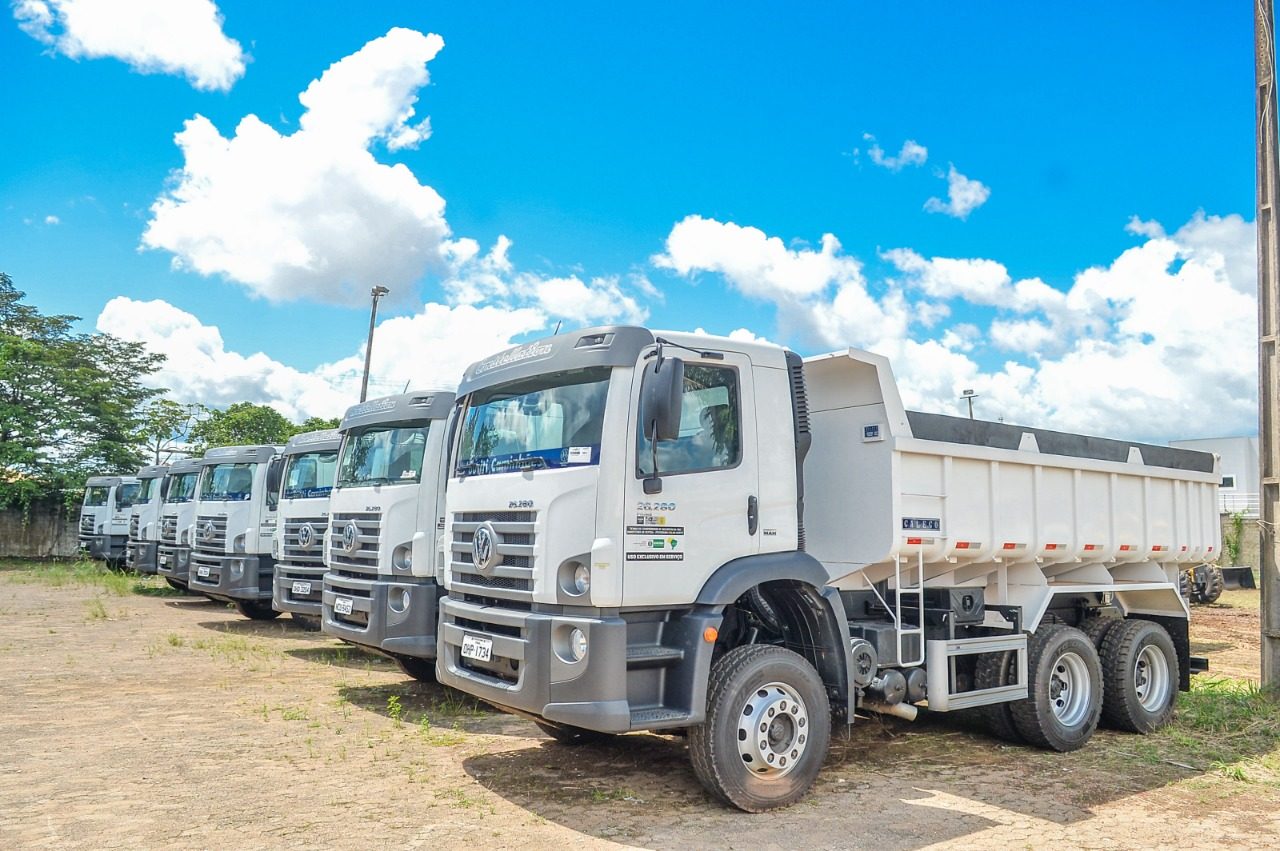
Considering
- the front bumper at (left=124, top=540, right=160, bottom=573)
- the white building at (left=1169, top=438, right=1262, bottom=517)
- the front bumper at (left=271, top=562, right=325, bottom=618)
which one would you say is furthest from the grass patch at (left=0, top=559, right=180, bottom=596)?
the white building at (left=1169, top=438, right=1262, bottom=517)

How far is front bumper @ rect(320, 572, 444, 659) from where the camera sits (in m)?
9.25

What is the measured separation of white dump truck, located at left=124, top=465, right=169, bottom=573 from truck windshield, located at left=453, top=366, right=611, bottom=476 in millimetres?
16065

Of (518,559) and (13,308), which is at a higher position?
(13,308)

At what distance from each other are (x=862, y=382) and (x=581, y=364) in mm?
2230

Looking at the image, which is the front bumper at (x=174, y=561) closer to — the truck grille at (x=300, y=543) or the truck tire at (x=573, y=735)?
the truck grille at (x=300, y=543)

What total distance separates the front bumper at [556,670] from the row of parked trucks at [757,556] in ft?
0.06

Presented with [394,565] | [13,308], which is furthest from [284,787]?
[13,308]

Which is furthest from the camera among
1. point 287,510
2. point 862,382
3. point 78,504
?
point 78,504

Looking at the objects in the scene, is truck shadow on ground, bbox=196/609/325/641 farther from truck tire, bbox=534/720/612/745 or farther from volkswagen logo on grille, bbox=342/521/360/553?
truck tire, bbox=534/720/612/745

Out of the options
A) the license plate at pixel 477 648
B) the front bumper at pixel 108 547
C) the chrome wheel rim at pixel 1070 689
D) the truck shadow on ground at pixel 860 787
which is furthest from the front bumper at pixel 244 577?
the front bumper at pixel 108 547

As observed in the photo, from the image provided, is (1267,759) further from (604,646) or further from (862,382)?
(604,646)

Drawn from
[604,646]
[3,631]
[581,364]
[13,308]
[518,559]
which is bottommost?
[3,631]

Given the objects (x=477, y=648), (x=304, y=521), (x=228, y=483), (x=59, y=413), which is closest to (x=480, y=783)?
(x=477, y=648)

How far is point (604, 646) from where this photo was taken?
5645mm
